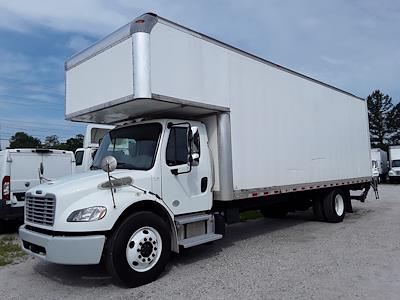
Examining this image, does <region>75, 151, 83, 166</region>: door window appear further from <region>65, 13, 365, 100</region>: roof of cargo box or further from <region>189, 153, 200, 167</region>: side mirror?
<region>189, 153, 200, 167</region>: side mirror

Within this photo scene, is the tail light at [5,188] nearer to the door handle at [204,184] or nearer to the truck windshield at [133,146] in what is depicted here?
the truck windshield at [133,146]

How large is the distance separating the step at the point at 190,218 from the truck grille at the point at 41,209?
1.92 metres

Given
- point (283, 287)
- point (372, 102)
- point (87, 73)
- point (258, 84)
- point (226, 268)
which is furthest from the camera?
point (372, 102)

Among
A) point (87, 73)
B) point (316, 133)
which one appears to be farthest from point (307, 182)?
point (87, 73)

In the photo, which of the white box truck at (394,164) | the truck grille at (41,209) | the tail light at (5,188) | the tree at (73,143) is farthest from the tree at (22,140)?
the truck grille at (41,209)

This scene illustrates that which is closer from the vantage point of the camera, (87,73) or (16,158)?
(87,73)

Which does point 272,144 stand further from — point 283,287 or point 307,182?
point 283,287

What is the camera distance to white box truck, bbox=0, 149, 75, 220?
33.6 feet

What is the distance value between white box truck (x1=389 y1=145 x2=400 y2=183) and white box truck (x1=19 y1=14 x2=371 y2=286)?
28115 mm

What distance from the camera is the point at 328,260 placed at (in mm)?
6766

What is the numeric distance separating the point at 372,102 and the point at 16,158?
69.4m

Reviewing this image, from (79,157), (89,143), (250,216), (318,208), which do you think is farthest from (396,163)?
(79,157)

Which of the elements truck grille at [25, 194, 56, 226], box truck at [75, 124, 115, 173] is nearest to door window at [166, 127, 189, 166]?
truck grille at [25, 194, 56, 226]

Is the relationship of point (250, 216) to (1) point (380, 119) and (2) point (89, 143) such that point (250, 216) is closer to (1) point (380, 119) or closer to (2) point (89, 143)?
(2) point (89, 143)
